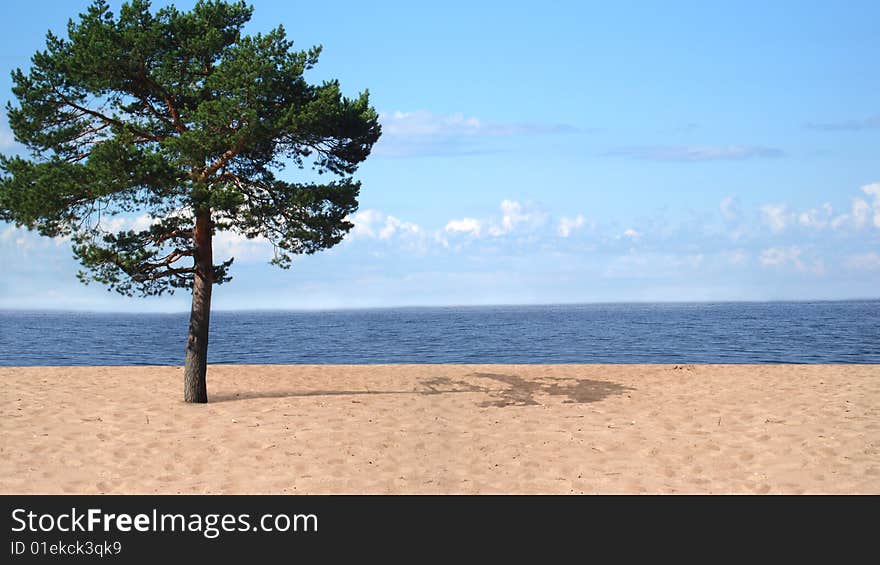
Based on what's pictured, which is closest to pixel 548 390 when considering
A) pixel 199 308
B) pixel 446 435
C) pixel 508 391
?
pixel 508 391

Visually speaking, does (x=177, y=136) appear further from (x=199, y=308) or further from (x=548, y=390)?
(x=548, y=390)

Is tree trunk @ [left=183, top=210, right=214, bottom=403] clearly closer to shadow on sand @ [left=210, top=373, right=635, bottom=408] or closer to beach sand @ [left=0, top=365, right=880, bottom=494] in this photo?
beach sand @ [left=0, top=365, right=880, bottom=494]

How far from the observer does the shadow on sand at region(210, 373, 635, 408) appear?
19719mm

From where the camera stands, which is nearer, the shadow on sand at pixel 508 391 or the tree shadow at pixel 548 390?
the tree shadow at pixel 548 390

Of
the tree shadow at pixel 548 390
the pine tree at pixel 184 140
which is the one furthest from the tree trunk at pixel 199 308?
the tree shadow at pixel 548 390

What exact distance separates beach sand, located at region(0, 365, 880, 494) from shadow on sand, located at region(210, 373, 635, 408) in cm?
10

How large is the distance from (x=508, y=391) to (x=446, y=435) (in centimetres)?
694

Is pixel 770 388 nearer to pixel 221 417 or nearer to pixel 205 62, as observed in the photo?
pixel 221 417

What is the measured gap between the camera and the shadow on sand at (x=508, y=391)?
64.7 feet

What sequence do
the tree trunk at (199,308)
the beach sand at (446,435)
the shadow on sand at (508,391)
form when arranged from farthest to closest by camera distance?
the shadow on sand at (508,391) < the tree trunk at (199,308) < the beach sand at (446,435)

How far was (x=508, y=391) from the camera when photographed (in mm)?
21375

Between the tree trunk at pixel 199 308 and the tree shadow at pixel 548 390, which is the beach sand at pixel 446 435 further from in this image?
the tree trunk at pixel 199 308

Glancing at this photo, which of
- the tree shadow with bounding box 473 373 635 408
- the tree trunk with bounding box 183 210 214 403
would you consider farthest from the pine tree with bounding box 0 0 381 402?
the tree shadow with bounding box 473 373 635 408

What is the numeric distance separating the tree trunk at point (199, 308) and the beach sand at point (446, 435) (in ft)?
2.40
